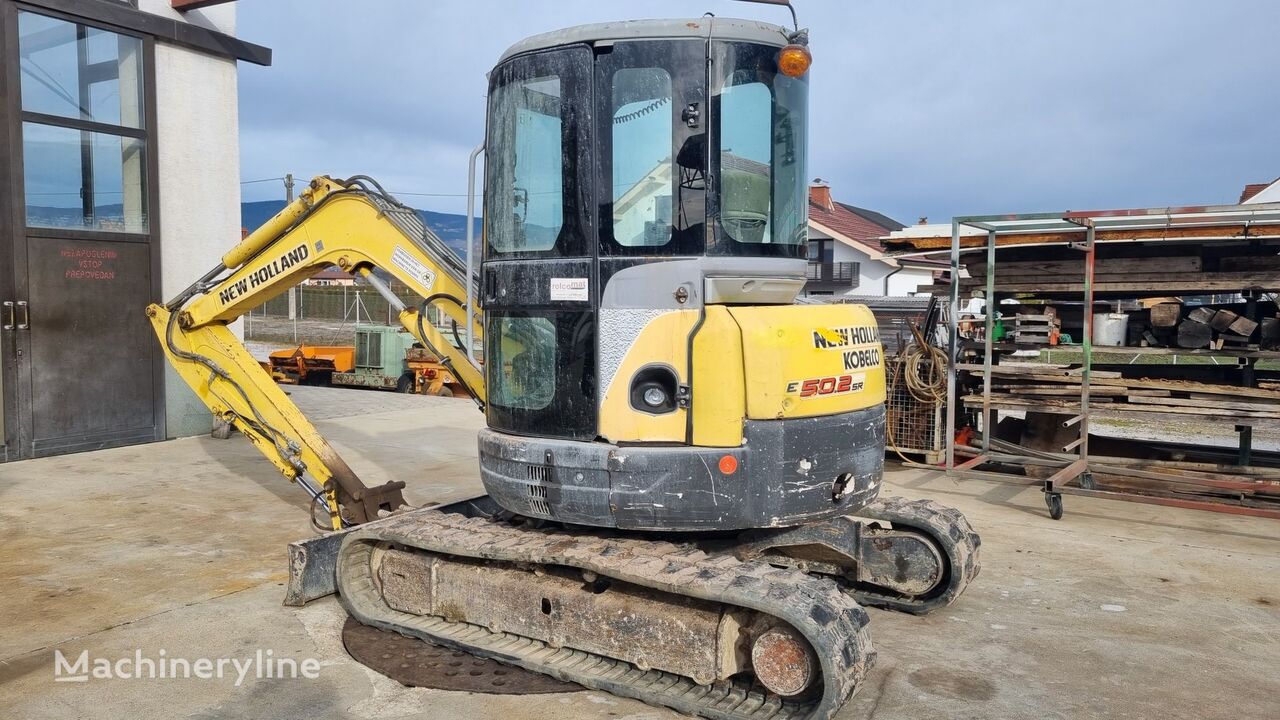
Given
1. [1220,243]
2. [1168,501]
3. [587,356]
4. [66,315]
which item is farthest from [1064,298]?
[66,315]

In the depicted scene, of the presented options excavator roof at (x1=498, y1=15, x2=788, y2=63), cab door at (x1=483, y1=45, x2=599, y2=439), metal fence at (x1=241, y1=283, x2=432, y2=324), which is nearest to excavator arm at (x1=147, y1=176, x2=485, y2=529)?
cab door at (x1=483, y1=45, x2=599, y2=439)

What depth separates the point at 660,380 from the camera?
4.37m

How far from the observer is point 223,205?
11414 mm

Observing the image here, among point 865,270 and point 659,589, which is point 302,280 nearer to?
point 659,589

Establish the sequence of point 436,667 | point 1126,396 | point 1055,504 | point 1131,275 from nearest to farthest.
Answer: point 436,667, point 1055,504, point 1126,396, point 1131,275

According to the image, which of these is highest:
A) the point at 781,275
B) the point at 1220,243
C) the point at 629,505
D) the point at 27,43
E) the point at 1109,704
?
the point at 27,43

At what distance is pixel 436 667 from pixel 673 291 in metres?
2.20

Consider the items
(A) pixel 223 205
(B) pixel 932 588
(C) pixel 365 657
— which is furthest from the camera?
(A) pixel 223 205

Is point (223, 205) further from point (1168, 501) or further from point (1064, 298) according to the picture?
point (1168, 501)

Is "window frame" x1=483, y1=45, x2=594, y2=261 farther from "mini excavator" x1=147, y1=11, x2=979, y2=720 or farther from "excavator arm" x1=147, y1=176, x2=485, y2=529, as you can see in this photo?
"excavator arm" x1=147, y1=176, x2=485, y2=529

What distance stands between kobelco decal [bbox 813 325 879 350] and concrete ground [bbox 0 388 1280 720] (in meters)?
1.64

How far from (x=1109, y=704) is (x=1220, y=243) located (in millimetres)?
5997

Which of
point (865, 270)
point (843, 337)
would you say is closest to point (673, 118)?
point (843, 337)

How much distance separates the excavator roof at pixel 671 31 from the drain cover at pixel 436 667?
9.93 ft
